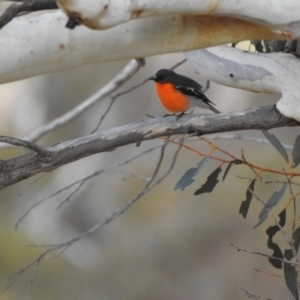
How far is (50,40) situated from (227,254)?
4772 mm

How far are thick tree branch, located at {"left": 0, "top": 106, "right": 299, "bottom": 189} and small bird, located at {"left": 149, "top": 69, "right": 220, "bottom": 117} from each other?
132 centimetres

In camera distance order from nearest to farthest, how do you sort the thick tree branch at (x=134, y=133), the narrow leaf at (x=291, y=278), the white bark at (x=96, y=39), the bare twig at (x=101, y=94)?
the white bark at (x=96, y=39) < the thick tree branch at (x=134, y=133) < the narrow leaf at (x=291, y=278) < the bare twig at (x=101, y=94)

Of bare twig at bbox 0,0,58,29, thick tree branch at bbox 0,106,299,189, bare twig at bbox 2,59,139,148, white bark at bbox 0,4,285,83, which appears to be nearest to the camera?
bare twig at bbox 0,0,58,29

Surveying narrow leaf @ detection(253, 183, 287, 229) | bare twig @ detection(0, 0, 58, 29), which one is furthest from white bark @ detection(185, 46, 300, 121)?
bare twig @ detection(0, 0, 58, 29)

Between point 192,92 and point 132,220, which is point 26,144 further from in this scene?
point 132,220

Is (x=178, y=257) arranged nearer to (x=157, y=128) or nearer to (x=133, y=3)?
(x=157, y=128)

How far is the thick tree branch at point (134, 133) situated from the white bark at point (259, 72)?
49 millimetres

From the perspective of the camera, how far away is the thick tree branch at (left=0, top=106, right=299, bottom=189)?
4.68ft

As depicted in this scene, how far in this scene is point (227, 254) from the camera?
556 cm

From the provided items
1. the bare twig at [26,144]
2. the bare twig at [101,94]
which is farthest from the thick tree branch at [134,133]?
the bare twig at [101,94]

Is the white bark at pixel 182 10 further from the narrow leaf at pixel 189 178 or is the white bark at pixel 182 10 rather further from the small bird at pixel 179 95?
the small bird at pixel 179 95

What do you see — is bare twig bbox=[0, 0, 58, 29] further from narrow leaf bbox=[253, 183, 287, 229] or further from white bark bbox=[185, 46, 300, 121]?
narrow leaf bbox=[253, 183, 287, 229]

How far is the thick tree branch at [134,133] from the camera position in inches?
56.1

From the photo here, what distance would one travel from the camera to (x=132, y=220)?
235 inches
